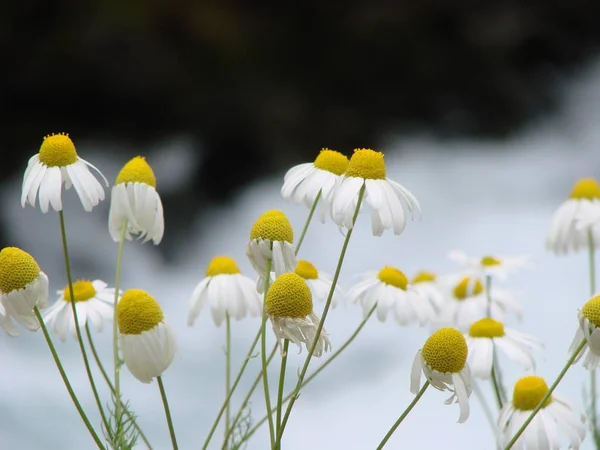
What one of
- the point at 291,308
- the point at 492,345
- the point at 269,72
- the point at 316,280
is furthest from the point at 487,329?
the point at 269,72

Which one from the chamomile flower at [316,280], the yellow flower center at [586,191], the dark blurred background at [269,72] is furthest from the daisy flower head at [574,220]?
the dark blurred background at [269,72]

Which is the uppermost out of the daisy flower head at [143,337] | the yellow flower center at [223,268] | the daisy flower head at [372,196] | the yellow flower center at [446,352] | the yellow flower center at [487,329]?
the daisy flower head at [372,196]

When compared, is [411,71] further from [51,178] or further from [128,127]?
[51,178]

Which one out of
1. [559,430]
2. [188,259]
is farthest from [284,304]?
[188,259]

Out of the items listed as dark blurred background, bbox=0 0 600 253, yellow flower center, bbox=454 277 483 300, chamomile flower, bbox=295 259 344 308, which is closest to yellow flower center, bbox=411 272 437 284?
yellow flower center, bbox=454 277 483 300

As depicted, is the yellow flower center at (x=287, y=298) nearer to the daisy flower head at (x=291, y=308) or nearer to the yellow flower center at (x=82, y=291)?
the daisy flower head at (x=291, y=308)

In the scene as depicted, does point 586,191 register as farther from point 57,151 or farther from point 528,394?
point 57,151

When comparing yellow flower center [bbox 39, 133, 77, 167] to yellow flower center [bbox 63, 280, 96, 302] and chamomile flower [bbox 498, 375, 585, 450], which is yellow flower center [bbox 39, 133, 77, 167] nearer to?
yellow flower center [bbox 63, 280, 96, 302]
